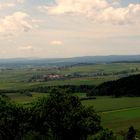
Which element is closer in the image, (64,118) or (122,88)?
(64,118)

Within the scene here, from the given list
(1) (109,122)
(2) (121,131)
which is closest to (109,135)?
(2) (121,131)

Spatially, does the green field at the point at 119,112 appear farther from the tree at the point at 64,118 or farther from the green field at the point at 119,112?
the tree at the point at 64,118

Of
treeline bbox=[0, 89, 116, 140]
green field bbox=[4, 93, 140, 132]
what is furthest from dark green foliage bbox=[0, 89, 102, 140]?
green field bbox=[4, 93, 140, 132]

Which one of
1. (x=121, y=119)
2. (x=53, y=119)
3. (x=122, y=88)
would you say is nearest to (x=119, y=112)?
(x=121, y=119)

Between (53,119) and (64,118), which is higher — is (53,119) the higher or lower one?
the lower one

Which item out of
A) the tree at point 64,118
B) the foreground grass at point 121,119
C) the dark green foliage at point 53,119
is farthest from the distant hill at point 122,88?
the dark green foliage at point 53,119

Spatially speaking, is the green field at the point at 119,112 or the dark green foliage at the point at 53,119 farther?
the green field at the point at 119,112

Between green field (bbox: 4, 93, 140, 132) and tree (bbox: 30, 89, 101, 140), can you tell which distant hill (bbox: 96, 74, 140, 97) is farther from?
tree (bbox: 30, 89, 101, 140)

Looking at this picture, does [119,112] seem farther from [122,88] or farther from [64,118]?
[64,118]

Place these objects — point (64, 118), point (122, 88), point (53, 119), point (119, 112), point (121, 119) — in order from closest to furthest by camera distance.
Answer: point (64, 118) < point (53, 119) < point (121, 119) < point (119, 112) < point (122, 88)

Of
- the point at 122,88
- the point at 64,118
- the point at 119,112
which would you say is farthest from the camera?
the point at 122,88
